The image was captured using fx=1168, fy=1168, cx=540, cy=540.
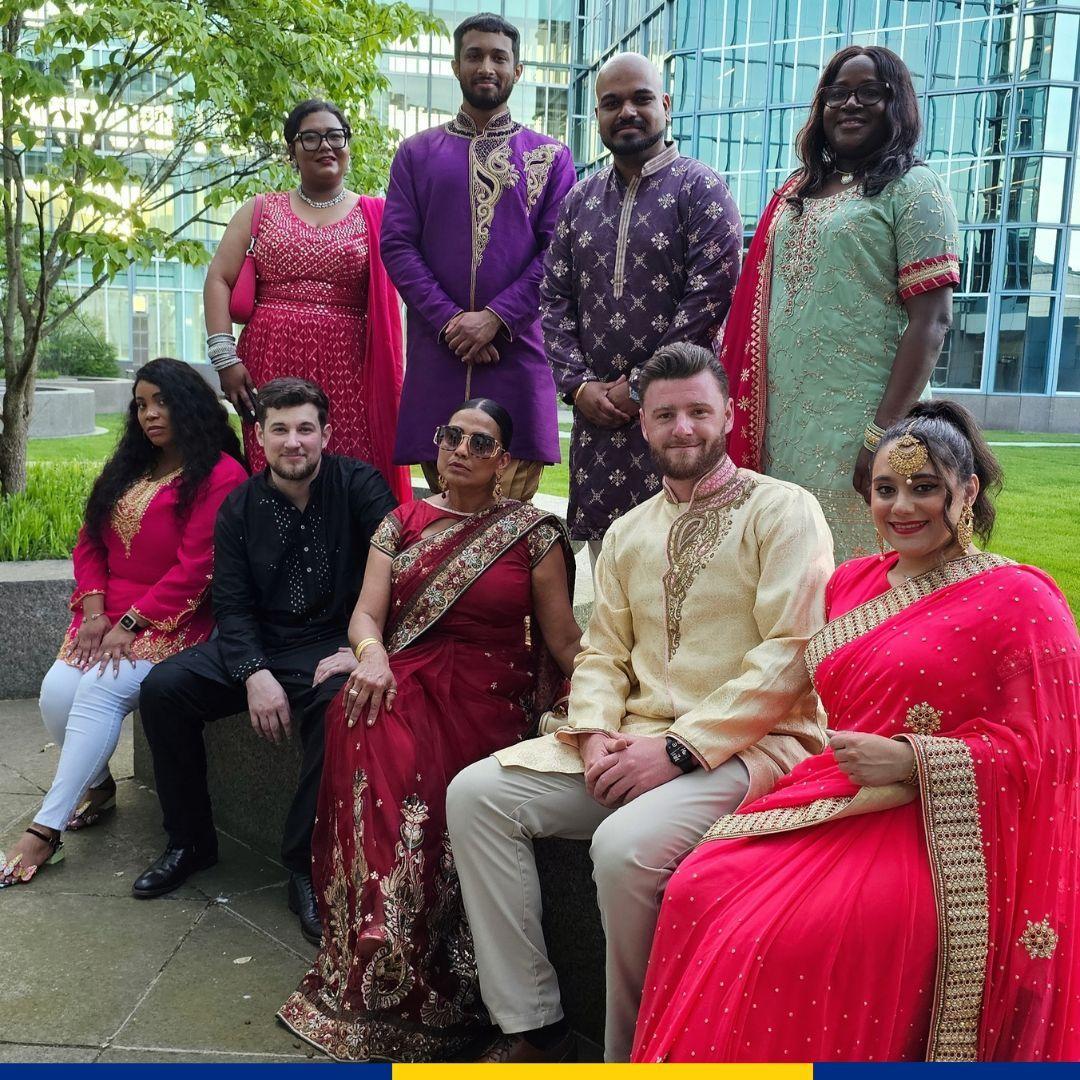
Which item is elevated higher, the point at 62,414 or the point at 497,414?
the point at 497,414

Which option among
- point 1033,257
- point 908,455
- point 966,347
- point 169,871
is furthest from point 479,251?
point 966,347

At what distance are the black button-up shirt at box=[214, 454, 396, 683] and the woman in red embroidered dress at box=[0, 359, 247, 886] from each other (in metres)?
0.31

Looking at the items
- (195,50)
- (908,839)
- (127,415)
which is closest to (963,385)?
(195,50)

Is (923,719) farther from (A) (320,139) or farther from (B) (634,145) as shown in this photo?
(A) (320,139)

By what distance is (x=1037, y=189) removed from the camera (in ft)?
56.5

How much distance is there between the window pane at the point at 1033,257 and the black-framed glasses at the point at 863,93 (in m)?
16.0

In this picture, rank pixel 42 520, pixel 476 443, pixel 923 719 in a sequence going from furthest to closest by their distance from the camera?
1. pixel 42 520
2. pixel 476 443
3. pixel 923 719

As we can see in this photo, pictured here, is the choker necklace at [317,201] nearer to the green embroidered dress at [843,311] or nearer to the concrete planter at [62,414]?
the green embroidered dress at [843,311]

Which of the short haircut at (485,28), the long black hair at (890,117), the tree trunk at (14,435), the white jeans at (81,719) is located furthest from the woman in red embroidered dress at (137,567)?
the tree trunk at (14,435)

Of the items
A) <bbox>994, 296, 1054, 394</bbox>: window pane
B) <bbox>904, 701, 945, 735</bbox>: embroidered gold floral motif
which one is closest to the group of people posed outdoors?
<bbox>904, 701, 945, 735</bbox>: embroidered gold floral motif

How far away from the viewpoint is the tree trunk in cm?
688

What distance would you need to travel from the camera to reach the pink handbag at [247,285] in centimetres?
439

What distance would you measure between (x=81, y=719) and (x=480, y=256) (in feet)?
6.65

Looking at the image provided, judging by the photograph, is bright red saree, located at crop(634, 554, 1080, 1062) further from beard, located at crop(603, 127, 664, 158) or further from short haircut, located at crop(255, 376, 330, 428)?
short haircut, located at crop(255, 376, 330, 428)
